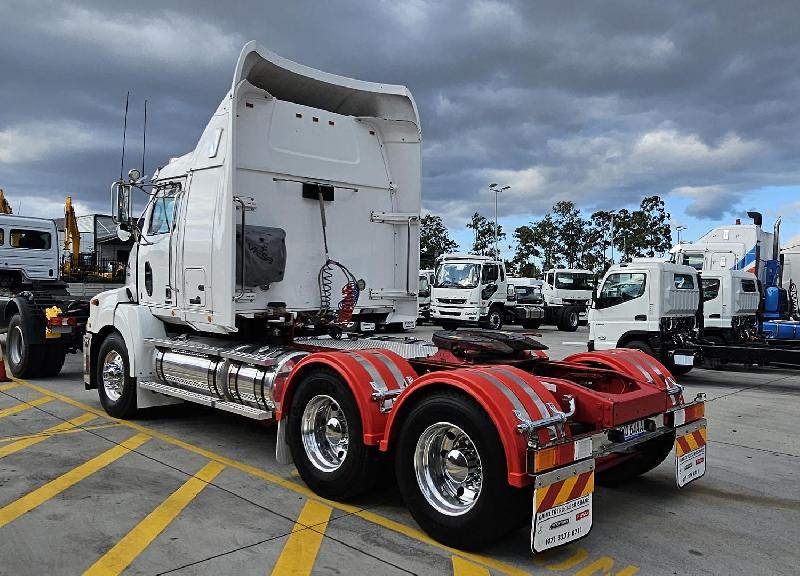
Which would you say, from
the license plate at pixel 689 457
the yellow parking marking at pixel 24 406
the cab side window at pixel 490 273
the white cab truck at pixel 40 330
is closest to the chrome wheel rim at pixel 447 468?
the license plate at pixel 689 457

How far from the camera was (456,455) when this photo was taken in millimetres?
4320

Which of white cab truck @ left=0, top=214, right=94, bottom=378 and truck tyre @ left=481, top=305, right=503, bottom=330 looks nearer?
white cab truck @ left=0, top=214, right=94, bottom=378

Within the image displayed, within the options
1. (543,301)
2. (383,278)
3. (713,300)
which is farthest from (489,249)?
(383,278)

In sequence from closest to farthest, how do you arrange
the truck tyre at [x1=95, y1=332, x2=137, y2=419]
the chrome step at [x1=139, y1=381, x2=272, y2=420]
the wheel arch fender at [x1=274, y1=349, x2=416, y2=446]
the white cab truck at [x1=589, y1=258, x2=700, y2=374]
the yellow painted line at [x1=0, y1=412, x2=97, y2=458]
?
the wheel arch fender at [x1=274, y1=349, x2=416, y2=446] → the chrome step at [x1=139, y1=381, x2=272, y2=420] → the yellow painted line at [x1=0, y1=412, x2=97, y2=458] → the truck tyre at [x1=95, y1=332, x2=137, y2=419] → the white cab truck at [x1=589, y1=258, x2=700, y2=374]

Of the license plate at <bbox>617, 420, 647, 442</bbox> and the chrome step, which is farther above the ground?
the license plate at <bbox>617, 420, 647, 442</bbox>

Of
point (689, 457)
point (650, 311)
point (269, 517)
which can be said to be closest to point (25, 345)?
point (269, 517)

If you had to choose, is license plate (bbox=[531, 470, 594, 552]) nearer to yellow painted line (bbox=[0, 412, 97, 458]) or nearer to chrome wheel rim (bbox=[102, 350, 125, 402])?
yellow painted line (bbox=[0, 412, 97, 458])

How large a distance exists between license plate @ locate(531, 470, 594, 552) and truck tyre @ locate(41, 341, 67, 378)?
9.45 m

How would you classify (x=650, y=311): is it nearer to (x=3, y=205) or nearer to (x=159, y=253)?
(x=159, y=253)

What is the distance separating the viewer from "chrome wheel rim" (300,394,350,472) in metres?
5.17

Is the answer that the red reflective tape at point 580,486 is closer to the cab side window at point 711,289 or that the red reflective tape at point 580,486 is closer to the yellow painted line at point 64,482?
the yellow painted line at point 64,482

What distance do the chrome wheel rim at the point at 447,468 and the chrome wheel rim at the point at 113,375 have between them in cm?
479

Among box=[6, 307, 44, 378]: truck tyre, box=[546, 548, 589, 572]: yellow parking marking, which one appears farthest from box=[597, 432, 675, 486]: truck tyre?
box=[6, 307, 44, 378]: truck tyre

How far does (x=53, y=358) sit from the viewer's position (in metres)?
11.0
